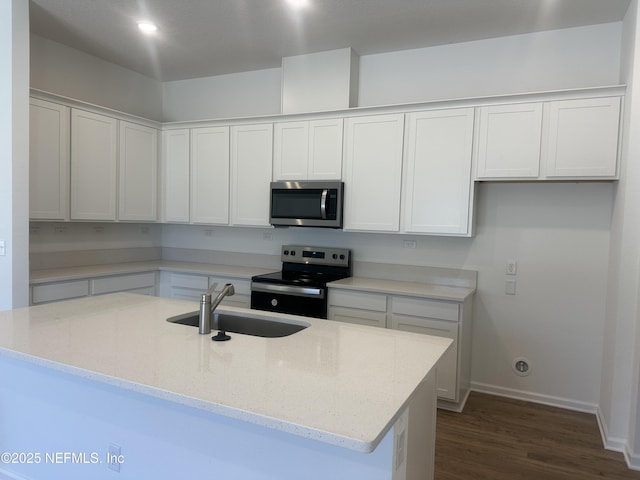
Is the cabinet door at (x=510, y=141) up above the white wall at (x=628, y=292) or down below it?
above

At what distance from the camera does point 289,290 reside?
141 inches

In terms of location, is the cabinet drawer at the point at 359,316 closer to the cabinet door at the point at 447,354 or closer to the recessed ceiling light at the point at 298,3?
the cabinet door at the point at 447,354

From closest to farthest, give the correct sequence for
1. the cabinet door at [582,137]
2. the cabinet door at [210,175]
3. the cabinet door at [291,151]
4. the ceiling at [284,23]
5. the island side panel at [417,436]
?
the island side panel at [417,436] < the cabinet door at [582,137] < the ceiling at [284,23] < the cabinet door at [291,151] < the cabinet door at [210,175]

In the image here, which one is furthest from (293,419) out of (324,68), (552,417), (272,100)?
(272,100)

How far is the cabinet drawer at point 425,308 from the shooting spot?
10.3 feet

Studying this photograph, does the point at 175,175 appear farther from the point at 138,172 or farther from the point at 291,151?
the point at 291,151

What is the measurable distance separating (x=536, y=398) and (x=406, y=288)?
138 cm

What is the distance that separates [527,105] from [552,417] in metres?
2.32

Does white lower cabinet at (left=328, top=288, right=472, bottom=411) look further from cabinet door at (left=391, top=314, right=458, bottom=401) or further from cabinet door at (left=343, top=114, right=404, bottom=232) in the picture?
cabinet door at (left=343, top=114, right=404, bottom=232)

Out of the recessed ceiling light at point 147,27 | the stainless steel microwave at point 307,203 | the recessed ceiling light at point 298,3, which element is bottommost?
the stainless steel microwave at point 307,203

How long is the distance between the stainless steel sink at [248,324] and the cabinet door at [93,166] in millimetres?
2155

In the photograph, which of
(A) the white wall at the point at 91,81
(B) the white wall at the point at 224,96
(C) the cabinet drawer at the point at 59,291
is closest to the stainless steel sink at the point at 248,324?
(C) the cabinet drawer at the point at 59,291

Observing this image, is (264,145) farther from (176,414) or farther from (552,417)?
(552,417)

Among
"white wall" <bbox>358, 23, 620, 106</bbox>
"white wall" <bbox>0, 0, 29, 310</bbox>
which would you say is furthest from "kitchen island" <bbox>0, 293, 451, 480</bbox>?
"white wall" <bbox>358, 23, 620, 106</bbox>
